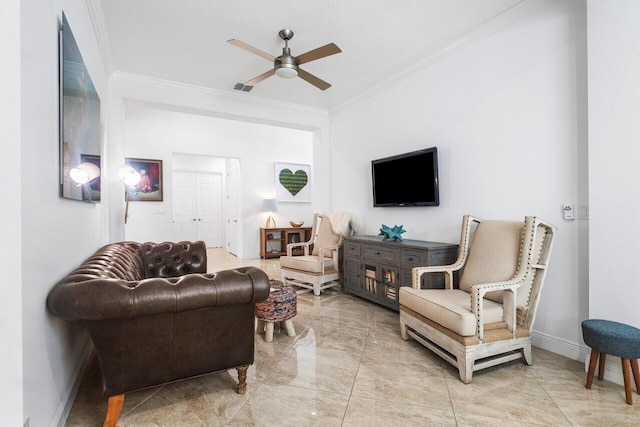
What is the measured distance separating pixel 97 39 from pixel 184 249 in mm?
2079

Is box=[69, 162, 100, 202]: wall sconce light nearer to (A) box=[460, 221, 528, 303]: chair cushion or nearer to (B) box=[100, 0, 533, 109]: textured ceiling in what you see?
(B) box=[100, 0, 533, 109]: textured ceiling

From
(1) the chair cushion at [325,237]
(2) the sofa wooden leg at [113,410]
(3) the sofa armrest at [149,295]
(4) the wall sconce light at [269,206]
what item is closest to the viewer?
(3) the sofa armrest at [149,295]

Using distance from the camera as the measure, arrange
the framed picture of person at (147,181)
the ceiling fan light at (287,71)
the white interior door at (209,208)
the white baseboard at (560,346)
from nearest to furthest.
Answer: the white baseboard at (560,346), the ceiling fan light at (287,71), the framed picture of person at (147,181), the white interior door at (209,208)

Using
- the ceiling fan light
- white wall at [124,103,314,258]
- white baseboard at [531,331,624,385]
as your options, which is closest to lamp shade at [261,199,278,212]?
white wall at [124,103,314,258]

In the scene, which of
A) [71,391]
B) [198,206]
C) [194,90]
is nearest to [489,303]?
[71,391]

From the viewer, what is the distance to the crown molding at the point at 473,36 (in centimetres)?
258

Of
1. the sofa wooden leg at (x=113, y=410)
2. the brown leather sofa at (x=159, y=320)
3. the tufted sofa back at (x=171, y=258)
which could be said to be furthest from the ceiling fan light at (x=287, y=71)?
the sofa wooden leg at (x=113, y=410)

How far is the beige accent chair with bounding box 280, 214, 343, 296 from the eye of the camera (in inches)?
162

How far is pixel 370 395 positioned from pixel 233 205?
674 centimetres

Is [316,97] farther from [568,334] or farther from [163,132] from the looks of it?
[568,334]

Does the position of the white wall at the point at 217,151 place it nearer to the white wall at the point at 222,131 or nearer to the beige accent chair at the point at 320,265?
the white wall at the point at 222,131

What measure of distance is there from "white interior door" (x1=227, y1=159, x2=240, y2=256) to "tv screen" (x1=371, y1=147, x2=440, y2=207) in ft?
13.8

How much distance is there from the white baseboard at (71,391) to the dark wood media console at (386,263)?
106 inches

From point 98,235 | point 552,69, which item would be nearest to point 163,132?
point 98,235
